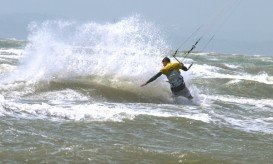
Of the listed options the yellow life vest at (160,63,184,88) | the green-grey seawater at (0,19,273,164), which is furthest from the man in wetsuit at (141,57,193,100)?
the green-grey seawater at (0,19,273,164)

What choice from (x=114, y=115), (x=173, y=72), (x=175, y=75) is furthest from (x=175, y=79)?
(x=114, y=115)

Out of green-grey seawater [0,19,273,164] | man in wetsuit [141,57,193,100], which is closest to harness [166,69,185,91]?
man in wetsuit [141,57,193,100]

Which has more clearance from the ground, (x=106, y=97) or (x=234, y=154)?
(x=106, y=97)

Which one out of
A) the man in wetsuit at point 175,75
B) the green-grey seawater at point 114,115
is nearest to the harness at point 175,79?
the man in wetsuit at point 175,75

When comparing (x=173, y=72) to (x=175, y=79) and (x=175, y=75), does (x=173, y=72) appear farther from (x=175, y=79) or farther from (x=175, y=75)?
(x=175, y=79)

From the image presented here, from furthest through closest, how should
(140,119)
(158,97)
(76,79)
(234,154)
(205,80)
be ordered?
(205,80)
(76,79)
(158,97)
(140,119)
(234,154)

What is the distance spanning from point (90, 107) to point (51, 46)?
34.1ft

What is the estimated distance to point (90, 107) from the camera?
1562 centimetres

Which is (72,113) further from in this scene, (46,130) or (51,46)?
(51,46)

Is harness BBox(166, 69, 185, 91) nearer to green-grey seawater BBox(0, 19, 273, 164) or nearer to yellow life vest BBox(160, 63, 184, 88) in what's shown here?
yellow life vest BBox(160, 63, 184, 88)

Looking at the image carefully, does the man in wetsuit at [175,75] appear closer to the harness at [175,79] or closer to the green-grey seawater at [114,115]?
the harness at [175,79]

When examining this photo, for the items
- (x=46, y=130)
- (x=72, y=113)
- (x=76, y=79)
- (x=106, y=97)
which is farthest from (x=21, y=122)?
(x=76, y=79)

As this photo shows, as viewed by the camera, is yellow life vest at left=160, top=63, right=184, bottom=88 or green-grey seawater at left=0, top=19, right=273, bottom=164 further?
yellow life vest at left=160, top=63, right=184, bottom=88

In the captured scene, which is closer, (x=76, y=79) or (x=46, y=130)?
(x=46, y=130)
